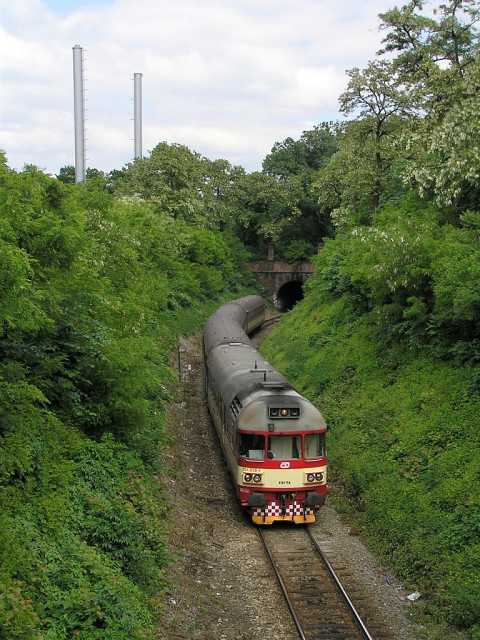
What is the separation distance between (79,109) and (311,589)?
41.1 meters

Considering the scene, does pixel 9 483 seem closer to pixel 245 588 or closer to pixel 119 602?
pixel 119 602

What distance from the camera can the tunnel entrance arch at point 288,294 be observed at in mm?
62531

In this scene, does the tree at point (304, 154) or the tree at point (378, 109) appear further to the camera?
the tree at point (304, 154)

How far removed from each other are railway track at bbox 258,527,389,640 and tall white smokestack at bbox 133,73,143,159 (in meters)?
46.1

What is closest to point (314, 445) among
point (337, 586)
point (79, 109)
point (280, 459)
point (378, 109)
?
point (280, 459)

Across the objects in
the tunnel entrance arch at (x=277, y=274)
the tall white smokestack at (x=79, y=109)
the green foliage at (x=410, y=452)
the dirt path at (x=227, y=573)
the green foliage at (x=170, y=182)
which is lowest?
the dirt path at (x=227, y=573)

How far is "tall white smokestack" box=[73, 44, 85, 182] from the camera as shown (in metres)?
45.0

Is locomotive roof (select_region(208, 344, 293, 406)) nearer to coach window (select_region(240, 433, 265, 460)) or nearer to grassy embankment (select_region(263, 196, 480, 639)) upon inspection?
coach window (select_region(240, 433, 265, 460))

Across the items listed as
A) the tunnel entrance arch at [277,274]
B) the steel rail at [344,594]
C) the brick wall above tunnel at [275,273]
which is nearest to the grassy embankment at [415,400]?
the steel rail at [344,594]

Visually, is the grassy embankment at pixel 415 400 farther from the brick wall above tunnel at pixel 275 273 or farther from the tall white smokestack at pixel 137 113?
the tall white smokestack at pixel 137 113

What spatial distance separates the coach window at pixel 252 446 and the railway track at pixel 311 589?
190cm

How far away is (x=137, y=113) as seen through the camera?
182 feet

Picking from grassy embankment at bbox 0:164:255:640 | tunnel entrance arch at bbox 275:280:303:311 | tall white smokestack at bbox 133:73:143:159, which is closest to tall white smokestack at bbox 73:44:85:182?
tall white smokestack at bbox 133:73:143:159

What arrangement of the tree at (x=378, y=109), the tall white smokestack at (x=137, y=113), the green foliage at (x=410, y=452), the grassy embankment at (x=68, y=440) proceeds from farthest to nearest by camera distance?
the tall white smokestack at (x=137, y=113) < the tree at (x=378, y=109) < the green foliage at (x=410, y=452) < the grassy embankment at (x=68, y=440)
